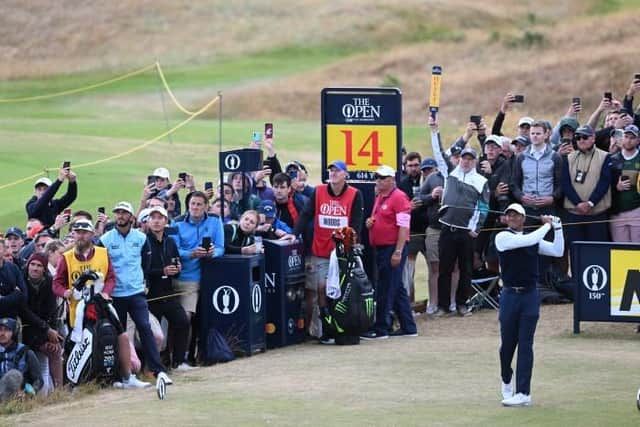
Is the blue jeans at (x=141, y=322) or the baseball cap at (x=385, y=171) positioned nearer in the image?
the blue jeans at (x=141, y=322)

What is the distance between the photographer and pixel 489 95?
176 ft

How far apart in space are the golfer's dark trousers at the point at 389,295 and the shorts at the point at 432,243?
150 centimetres

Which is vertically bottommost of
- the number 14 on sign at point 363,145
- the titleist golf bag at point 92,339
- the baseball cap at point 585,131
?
the titleist golf bag at point 92,339

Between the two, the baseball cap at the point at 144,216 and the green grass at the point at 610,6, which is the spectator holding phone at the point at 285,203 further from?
the green grass at the point at 610,6

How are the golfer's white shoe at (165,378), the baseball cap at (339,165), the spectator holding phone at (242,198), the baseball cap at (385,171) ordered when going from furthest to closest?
the spectator holding phone at (242,198) → the baseball cap at (385,171) → the baseball cap at (339,165) → the golfer's white shoe at (165,378)

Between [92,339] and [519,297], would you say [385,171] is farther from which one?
[92,339]

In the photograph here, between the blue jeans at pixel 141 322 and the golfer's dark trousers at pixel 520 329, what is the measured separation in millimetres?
3700

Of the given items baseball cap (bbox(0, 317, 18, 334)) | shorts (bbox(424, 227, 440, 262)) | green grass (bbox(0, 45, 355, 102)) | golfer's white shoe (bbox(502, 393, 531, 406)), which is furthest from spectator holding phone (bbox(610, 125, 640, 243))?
green grass (bbox(0, 45, 355, 102))

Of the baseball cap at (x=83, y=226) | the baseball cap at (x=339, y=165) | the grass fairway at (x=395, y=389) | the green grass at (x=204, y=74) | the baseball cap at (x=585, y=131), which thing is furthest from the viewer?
the green grass at (x=204, y=74)

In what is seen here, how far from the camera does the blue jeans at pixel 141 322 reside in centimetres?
1537

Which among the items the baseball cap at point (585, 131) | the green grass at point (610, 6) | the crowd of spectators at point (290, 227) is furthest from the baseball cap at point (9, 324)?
the green grass at point (610, 6)

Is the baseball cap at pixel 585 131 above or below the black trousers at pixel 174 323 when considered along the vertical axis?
above

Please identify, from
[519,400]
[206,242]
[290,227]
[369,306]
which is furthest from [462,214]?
[519,400]

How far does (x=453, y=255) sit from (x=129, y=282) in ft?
17.0
